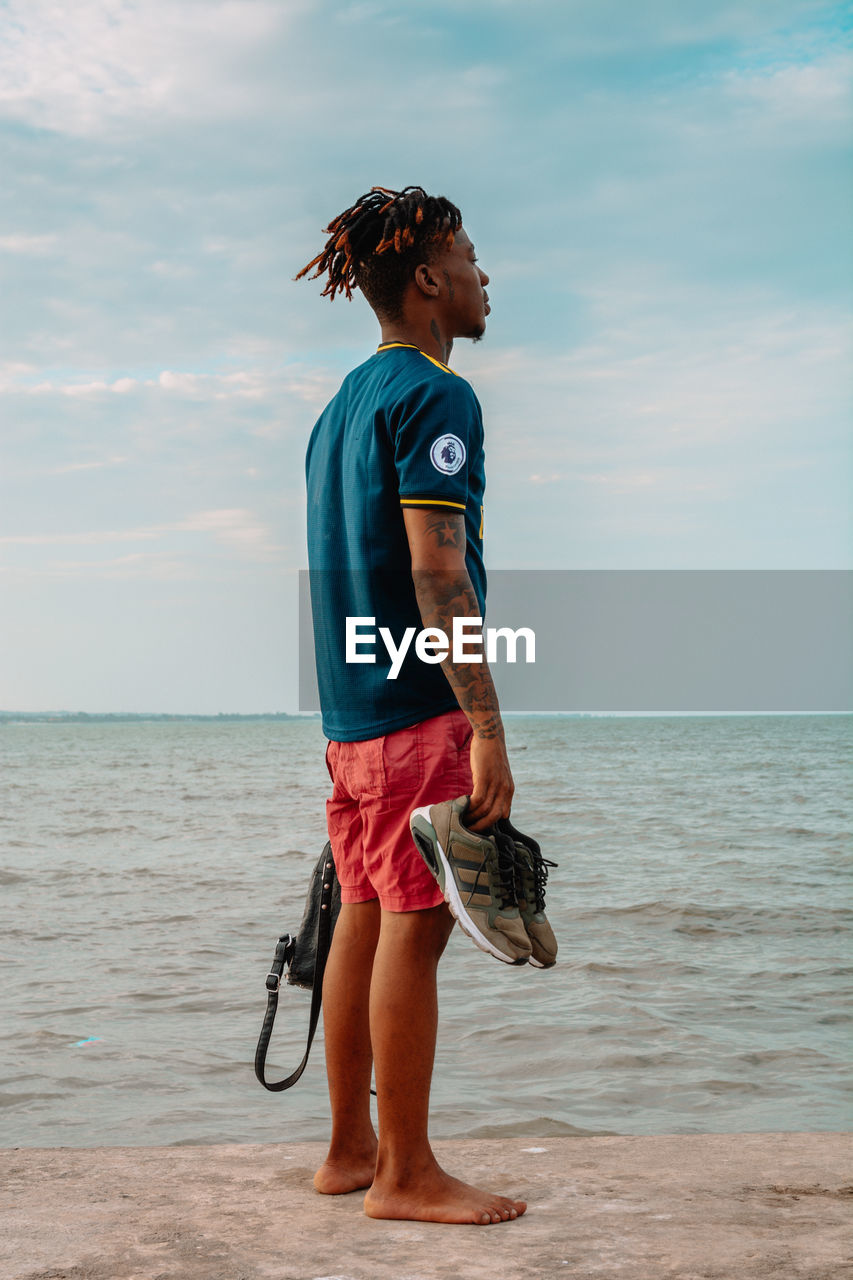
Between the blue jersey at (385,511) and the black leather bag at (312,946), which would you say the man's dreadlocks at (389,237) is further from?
the black leather bag at (312,946)

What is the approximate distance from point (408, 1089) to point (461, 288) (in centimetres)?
178

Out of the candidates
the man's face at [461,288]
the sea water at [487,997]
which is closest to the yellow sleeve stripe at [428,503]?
the man's face at [461,288]

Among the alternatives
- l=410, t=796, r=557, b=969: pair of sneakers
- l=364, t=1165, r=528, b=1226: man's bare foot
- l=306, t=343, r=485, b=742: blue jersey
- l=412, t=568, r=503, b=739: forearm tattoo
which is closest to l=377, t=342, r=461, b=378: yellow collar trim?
l=306, t=343, r=485, b=742: blue jersey

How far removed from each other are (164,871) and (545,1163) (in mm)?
8501

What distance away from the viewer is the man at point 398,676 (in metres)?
2.40

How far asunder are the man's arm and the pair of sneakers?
49 mm

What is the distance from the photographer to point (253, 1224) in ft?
7.70

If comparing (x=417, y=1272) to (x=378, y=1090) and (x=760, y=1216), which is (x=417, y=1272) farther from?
(x=760, y=1216)

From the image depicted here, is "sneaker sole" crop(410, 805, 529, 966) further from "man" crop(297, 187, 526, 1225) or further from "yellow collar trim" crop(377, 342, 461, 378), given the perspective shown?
"yellow collar trim" crop(377, 342, 461, 378)

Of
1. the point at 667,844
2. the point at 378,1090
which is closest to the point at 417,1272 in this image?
the point at 378,1090

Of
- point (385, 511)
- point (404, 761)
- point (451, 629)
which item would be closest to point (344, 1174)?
point (404, 761)

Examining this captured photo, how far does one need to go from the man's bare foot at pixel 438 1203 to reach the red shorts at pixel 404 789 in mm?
560

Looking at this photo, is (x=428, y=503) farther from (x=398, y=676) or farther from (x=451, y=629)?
(x=398, y=676)

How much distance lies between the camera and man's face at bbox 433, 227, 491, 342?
2.73 metres
